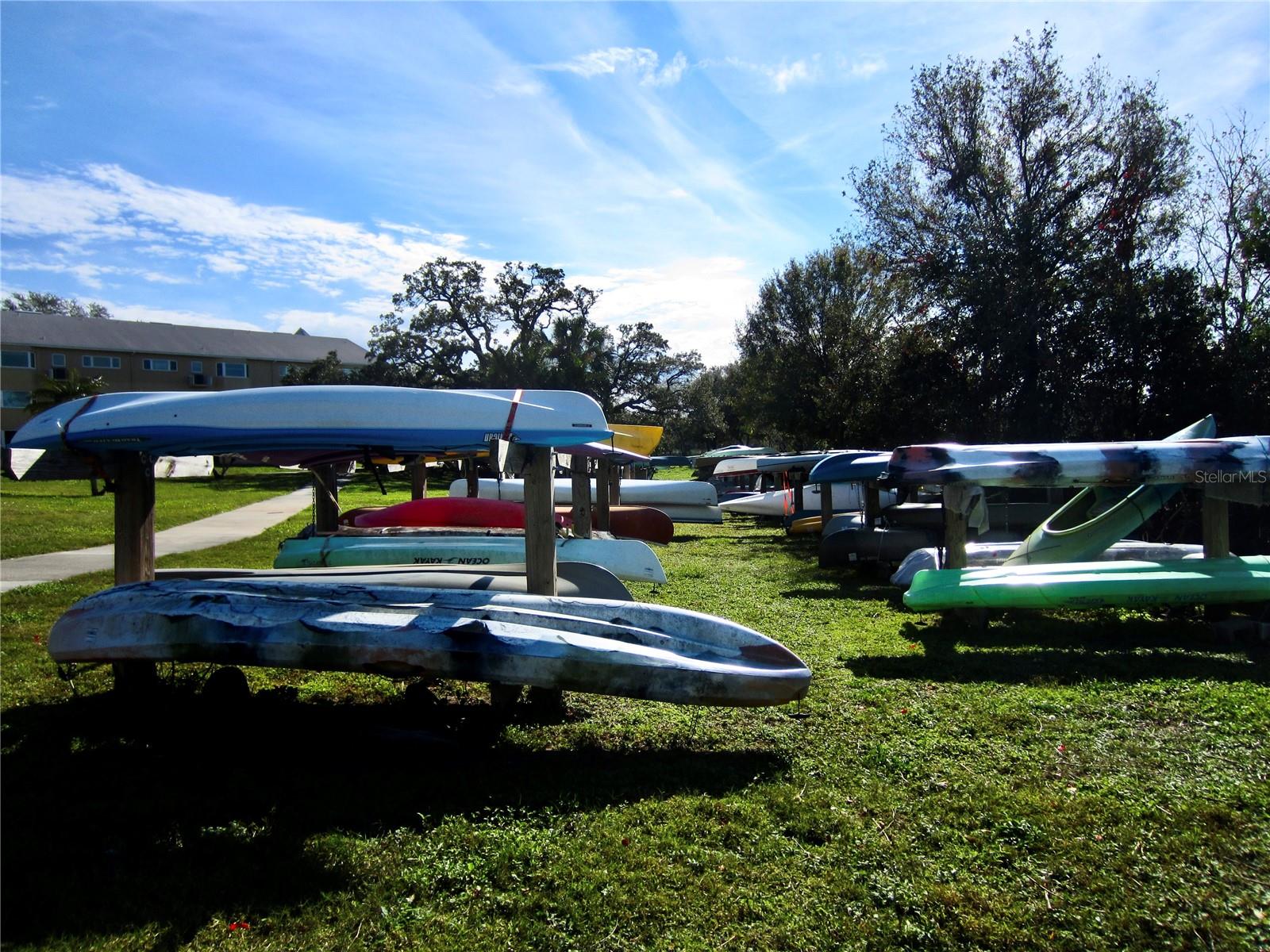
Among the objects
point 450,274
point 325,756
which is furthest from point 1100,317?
point 450,274

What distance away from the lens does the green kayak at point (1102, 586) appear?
727 centimetres

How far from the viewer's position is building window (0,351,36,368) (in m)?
44.8

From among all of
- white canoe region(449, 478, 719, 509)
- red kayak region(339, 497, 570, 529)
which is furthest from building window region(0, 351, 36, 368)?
red kayak region(339, 497, 570, 529)

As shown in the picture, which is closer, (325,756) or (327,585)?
(325,756)

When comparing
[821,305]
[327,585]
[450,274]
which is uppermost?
[450,274]

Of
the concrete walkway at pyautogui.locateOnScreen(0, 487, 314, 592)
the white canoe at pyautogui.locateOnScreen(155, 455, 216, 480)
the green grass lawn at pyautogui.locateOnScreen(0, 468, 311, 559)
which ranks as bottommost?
the concrete walkway at pyautogui.locateOnScreen(0, 487, 314, 592)

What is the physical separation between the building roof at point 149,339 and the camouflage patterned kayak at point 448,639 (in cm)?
5014

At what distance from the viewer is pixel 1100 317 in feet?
59.3

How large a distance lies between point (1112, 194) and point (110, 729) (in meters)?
21.0

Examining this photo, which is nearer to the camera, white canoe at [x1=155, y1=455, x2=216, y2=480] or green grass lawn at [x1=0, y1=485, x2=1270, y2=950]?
green grass lawn at [x1=0, y1=485, x2=1270, y2=950]

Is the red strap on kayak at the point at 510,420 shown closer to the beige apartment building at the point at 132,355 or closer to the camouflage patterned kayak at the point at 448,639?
the camouflage patterned kayak at the point at 448,639

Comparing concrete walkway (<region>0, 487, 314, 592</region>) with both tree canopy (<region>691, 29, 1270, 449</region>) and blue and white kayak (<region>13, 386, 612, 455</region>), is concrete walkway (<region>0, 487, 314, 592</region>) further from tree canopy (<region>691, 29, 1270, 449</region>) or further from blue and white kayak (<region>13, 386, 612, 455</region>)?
tree canopy (<region>691, 29, 1270, 449</region>)

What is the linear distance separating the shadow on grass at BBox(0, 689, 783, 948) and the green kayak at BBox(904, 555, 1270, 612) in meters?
3.62

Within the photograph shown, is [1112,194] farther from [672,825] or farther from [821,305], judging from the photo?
[672,825]
